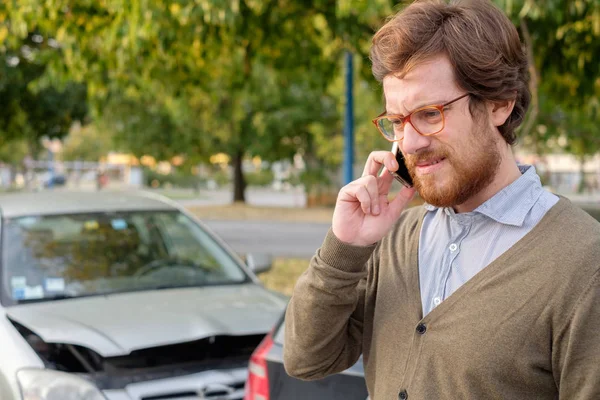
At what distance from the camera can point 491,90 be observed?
1647 millimetres

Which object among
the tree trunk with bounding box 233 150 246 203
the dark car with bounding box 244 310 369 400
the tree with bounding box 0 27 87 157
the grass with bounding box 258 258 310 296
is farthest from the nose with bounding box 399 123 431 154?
the tree trunk with bounding box 233 150 246 203

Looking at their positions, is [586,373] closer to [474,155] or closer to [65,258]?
[474,155]

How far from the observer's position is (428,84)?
1.63 m

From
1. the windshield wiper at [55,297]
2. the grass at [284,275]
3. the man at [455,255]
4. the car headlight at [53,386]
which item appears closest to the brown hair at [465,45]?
the man at [455,255]

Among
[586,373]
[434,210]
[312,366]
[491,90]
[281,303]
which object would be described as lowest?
[281,303]

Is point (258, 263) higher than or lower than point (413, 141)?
lower

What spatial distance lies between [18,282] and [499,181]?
3067 mm

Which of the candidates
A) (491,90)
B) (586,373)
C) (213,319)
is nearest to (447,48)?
(491,90)

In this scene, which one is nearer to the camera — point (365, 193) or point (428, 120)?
point (428, 120)

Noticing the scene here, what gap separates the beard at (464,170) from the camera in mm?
1639

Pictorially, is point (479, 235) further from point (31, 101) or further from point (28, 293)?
point (31, 101)

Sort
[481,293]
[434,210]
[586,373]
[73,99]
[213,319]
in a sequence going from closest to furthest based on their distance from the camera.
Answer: [586,373], [481,293], [434,210], [213,319], [73,99]

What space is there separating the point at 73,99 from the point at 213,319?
9.33 metres

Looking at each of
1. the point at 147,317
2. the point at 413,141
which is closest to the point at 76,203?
the point at 147,317
